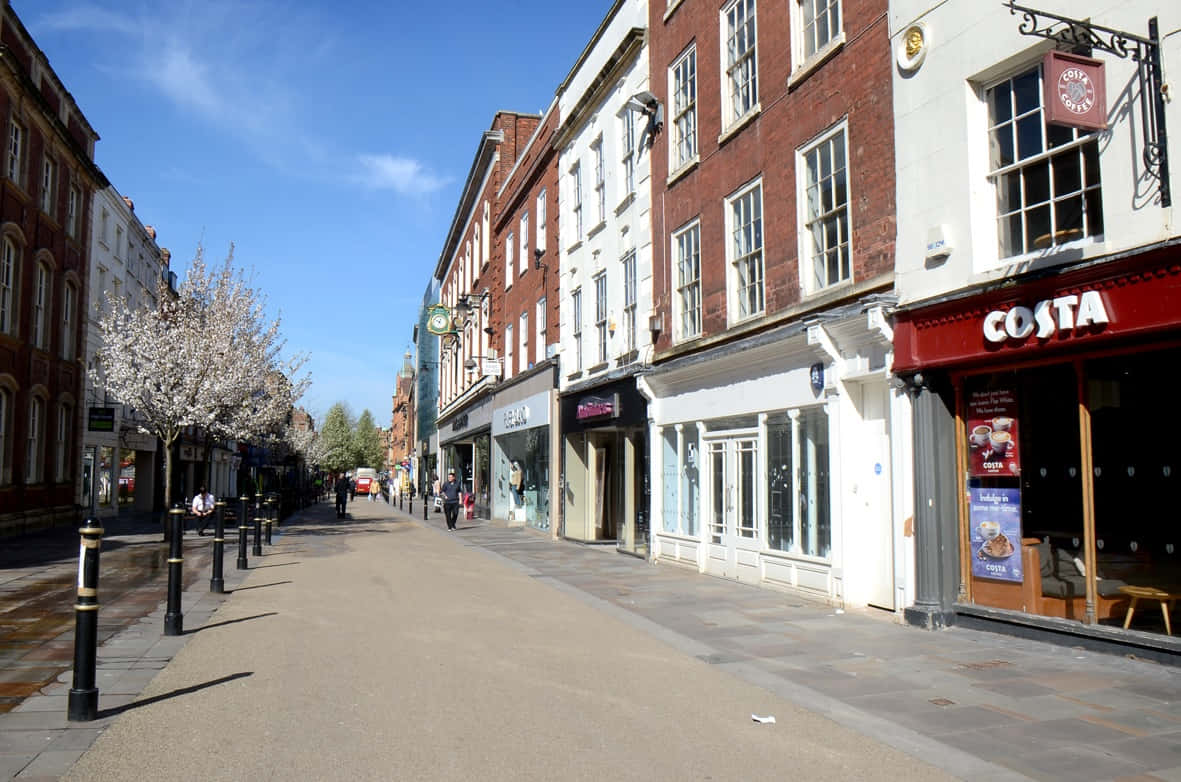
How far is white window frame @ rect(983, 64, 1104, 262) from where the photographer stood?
8086mm

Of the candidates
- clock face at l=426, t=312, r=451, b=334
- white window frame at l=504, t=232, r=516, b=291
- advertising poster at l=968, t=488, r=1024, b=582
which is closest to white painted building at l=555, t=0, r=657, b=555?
white window frame at l=504, t=232, r=516, b=291

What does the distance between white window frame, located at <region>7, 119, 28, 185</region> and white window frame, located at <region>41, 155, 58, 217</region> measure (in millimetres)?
1476

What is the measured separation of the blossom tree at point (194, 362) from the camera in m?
23.7

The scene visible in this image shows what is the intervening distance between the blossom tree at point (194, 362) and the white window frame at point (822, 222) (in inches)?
651

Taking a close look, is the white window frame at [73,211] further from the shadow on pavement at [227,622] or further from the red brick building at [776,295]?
the shadow on pavement at [227,622]

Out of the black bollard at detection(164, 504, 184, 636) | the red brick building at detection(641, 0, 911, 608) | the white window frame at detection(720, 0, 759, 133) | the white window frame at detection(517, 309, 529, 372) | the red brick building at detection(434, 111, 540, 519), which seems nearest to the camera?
the black bollard at detection(164, 504, 184, 636)

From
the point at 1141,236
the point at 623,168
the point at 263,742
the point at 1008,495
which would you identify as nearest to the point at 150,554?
the point at 623,168

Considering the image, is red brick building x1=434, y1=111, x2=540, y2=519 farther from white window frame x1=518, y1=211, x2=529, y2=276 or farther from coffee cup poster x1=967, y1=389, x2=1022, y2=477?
coffee cup poster x1=967, y1=389, x2=1022, y2=477

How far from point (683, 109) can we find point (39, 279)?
20473 millimetres

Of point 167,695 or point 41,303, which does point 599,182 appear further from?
point 41,303

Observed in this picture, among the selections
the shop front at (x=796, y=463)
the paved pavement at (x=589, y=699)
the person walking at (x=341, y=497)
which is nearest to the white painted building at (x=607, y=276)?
the shop front at (x=796, y=463)

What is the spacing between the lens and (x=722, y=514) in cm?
1451

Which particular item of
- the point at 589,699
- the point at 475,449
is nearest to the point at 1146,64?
the point at 589,699

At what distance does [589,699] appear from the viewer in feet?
21.2
